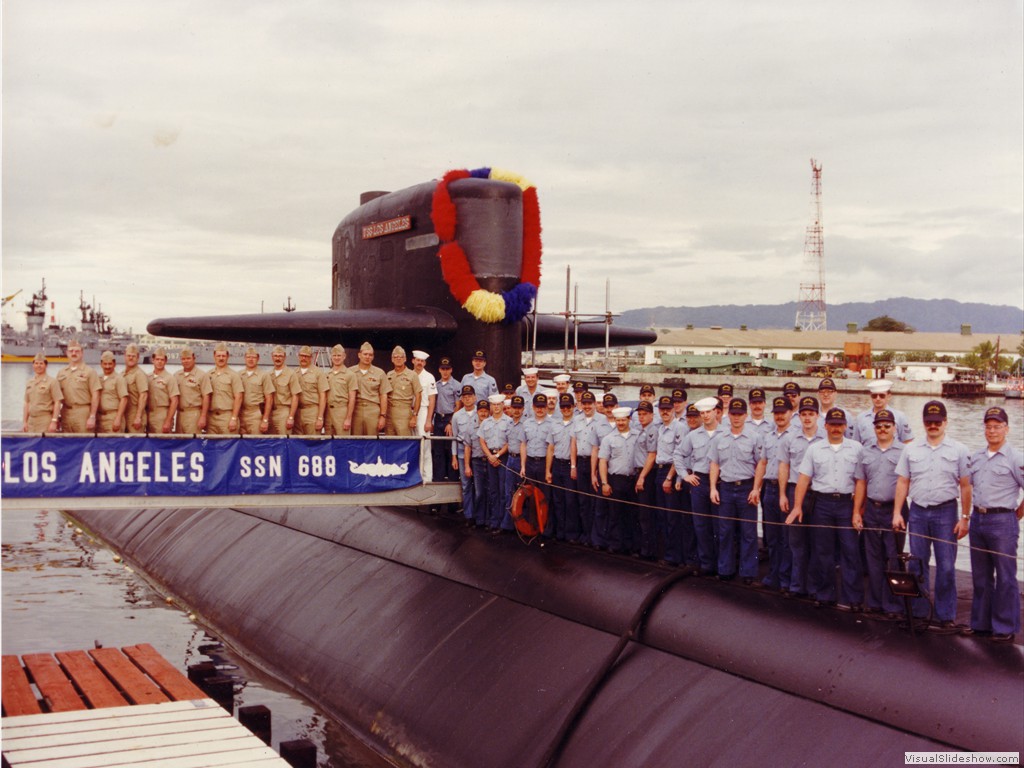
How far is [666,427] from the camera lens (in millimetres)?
8969

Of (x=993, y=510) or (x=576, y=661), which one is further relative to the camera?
(x=576, y=661)

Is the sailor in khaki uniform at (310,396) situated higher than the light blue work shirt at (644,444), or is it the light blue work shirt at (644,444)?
the sailor in khaki uniform at (310,396)

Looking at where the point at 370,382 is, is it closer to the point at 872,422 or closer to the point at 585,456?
the point at 585,456

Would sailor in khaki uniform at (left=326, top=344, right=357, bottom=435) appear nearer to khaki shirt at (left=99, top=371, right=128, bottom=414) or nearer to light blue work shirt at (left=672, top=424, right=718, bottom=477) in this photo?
khaki shirt at (left=99, top=371, right=128, bottom=414)

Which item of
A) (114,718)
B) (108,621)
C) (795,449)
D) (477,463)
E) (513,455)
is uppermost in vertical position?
(795,449)

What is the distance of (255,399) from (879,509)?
20.4ft

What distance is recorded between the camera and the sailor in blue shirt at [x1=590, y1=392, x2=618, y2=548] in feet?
31.3

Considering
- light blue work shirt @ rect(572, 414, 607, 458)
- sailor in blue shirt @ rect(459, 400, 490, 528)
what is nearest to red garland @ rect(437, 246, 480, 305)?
sailor in blue shirt @ rect(459, 400, 490, 528)

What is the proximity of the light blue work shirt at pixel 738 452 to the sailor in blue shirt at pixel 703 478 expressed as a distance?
0.12 meters

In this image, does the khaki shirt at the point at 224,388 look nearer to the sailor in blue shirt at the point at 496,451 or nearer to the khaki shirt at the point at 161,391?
the khaki shirt at the point at 161,391

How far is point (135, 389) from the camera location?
10.3m

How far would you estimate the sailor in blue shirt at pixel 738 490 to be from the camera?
8133mm

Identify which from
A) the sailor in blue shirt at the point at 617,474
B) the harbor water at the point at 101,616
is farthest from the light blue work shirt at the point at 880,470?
the harbor water at the point at 101,616

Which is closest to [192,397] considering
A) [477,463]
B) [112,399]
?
[112,399]
